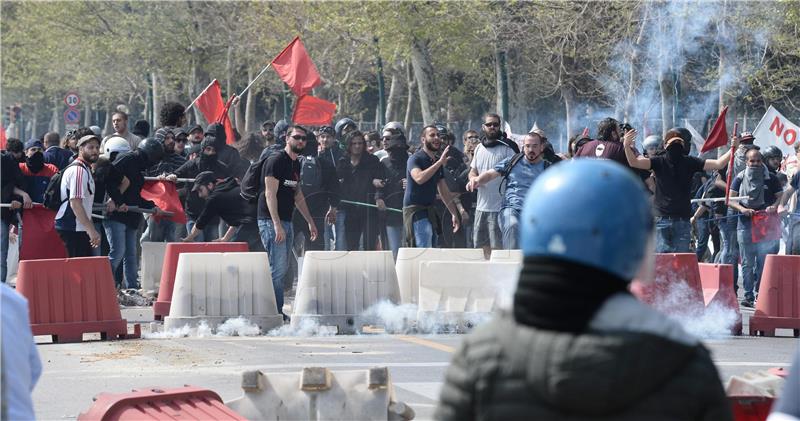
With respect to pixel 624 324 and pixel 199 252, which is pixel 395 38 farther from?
pixel 624 324

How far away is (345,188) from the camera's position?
718 inches

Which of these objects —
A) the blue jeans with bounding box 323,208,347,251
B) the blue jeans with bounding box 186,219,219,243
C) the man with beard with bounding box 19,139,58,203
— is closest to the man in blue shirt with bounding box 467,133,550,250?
the blue jeans with bounding box 186,219,219,243

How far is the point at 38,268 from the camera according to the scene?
1183 cm

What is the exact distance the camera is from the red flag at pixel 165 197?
17.0m

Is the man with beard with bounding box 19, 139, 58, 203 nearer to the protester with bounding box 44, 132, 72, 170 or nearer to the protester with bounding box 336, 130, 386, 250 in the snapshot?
the protester with bounding box 44, 132, 72, 170

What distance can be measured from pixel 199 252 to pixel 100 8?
123 ft

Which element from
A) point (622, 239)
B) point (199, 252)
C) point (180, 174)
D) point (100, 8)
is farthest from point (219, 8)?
point (622, 239)

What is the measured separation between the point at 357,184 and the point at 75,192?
524cm

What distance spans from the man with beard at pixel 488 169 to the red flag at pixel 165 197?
3.65 meters

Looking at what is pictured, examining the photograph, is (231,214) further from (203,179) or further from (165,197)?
(165,197)

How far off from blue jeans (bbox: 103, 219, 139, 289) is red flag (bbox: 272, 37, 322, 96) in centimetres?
727

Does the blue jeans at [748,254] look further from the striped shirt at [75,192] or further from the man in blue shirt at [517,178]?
the striped shirt at [75,192]

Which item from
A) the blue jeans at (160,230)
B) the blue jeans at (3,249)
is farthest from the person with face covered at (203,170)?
the blue jeans at (3,249)

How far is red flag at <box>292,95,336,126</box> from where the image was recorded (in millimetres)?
23969
